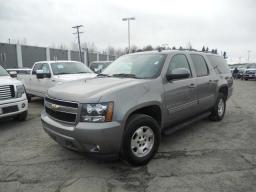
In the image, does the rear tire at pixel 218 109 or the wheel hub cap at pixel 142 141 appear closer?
the wheel hub cap at pixel 142 141

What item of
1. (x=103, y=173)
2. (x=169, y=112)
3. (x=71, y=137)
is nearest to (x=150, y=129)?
(x=169, y=112)

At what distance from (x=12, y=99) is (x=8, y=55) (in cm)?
3045

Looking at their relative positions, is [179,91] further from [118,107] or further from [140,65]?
[118,107]

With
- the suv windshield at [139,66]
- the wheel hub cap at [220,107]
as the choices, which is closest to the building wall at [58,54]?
the wheel hub cap at [220,107]

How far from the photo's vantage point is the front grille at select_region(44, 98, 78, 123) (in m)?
3.42

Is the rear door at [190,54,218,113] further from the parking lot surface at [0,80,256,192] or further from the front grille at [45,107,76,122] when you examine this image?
the front grille at [45,107,76,122]

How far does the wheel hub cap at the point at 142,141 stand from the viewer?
12.0 feet

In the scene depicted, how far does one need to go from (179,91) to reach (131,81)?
1.06 m

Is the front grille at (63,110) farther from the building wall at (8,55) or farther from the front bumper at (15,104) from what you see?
the building wall at (8,55)

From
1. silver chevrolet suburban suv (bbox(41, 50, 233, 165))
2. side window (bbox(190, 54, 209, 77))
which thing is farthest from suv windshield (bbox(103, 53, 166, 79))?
side window (bbox(190, 54, 209, 77))

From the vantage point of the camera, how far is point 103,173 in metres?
3.60

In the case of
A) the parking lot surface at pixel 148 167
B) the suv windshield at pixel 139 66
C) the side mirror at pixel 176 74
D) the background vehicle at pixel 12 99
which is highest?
the suv windshield at pixel 139 66

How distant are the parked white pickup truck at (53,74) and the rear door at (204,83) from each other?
378 centimetres

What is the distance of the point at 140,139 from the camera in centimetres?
375
